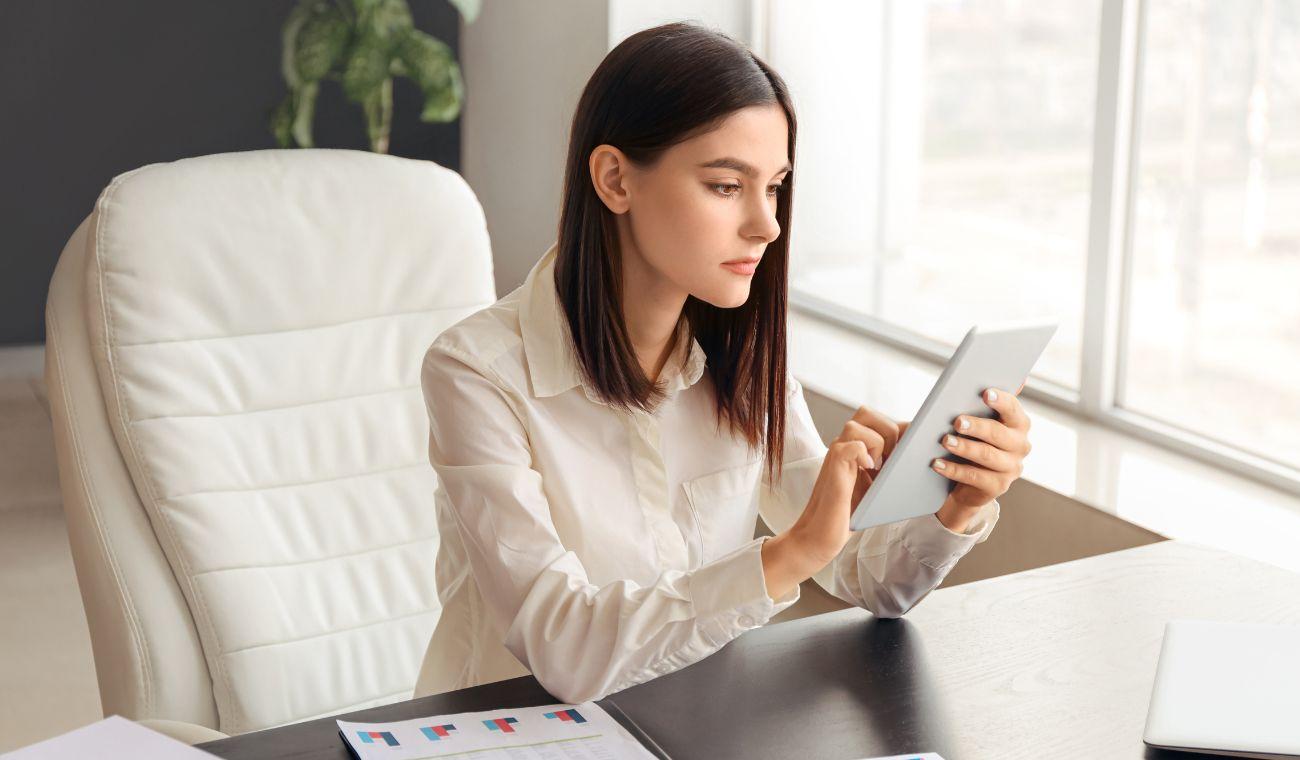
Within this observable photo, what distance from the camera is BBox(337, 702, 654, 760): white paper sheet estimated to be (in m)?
1.04

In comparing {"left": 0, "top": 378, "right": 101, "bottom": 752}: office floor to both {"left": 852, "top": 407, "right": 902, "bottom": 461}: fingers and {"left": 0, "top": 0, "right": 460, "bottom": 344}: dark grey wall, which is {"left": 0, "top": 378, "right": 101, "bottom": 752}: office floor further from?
{"left": 852, "top": 407, "right": 902, "bottom": 461}: fingers

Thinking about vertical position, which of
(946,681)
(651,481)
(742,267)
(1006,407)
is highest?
(742,267)

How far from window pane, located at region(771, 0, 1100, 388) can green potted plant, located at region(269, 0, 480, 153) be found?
87 centimetres

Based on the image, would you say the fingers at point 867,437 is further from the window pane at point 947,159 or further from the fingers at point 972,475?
the window pane at point 947,159

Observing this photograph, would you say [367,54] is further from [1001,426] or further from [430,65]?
[1001,426]

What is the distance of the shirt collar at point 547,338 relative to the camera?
134cm

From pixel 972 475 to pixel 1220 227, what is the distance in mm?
1472

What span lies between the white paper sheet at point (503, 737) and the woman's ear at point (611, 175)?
47 centimetres

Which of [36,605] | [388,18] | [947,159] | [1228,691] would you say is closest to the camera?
[1228,691]

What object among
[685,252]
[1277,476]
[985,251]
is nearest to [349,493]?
[685,252]

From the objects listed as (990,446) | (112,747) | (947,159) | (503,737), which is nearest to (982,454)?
(990,446)

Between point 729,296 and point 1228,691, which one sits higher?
point 729,296

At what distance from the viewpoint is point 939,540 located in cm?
132

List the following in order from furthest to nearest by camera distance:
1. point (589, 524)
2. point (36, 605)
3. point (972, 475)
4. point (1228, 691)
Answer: point (36, 605), point (589, 524), point (972, 475), point (1228, 691)
